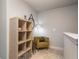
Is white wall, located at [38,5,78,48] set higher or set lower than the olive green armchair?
higher

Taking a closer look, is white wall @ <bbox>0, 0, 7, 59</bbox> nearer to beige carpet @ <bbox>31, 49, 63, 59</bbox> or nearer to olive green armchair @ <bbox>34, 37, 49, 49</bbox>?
beige carpet @ <bbox>31, 49, 63, 59</bbox>

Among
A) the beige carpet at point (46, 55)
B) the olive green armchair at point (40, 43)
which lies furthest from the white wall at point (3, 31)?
the olive green armchair at point (40, 43)

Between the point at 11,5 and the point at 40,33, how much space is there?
9.53 feet

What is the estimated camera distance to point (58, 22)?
188 inches

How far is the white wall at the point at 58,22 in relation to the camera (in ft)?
14.5

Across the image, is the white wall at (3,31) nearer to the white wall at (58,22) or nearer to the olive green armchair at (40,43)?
the olive green armchair at (40,43)

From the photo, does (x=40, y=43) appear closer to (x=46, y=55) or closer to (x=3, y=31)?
(x=46, y=55)

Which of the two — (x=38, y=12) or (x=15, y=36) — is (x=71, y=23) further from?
(x=15, y=36)

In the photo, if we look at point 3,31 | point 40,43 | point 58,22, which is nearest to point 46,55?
point 40,43

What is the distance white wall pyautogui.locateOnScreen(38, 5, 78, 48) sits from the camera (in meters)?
4.43

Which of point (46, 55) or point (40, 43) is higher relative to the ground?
point (40, 43)

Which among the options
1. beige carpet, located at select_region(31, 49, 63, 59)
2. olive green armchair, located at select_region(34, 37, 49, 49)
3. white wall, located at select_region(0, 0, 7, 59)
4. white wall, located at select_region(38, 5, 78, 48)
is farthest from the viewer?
white wall, located at select_region(38, 5, 78, 48)

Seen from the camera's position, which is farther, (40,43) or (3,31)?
(40,43)

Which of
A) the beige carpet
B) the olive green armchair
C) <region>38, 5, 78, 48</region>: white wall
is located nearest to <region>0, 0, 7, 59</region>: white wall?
the beige carpet
